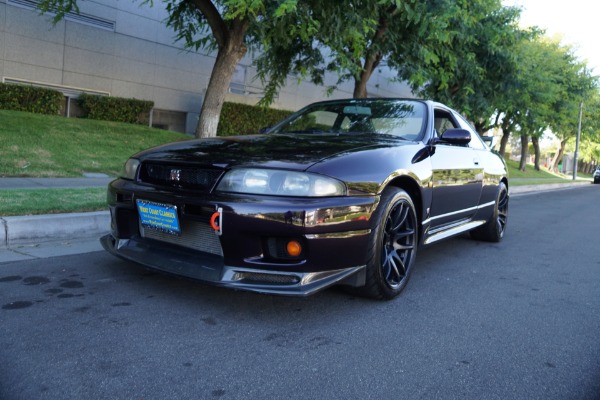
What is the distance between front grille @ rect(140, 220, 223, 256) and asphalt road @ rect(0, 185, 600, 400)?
37cm

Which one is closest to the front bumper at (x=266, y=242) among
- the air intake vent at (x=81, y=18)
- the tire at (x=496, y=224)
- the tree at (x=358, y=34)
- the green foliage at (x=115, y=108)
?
the tire at (x=496, y=224)

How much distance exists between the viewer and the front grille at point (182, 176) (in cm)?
296

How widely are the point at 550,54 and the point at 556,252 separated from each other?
23.3 metres

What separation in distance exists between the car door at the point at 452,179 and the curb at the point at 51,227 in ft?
10.6

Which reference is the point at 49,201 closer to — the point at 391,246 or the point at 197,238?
the point at 197,238

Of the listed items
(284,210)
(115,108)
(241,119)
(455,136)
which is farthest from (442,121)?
(241,119)

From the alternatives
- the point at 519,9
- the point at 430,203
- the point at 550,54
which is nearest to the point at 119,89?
the point at 519,9

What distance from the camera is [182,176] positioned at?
121 inches

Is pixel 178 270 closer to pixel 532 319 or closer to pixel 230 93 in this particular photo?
pixel 532 319

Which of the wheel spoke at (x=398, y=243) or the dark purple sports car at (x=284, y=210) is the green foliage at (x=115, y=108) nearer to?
the dark purple sports car at (x=284, y=210)

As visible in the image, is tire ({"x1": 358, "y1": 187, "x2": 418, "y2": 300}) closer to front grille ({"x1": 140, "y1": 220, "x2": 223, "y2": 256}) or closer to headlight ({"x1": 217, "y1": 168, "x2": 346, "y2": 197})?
headlight ({"x1": 217, "y1": 168, "x2": 346, "y2": 197})

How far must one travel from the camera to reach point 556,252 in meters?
5.67

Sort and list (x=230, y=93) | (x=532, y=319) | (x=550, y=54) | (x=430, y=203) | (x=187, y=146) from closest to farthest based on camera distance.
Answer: (x=532, y=319) → (x=187, y=146) → (x=430, y=203) → (x=230, y=93) → (x=550, y=54)

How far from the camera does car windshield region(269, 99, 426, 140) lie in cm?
415
